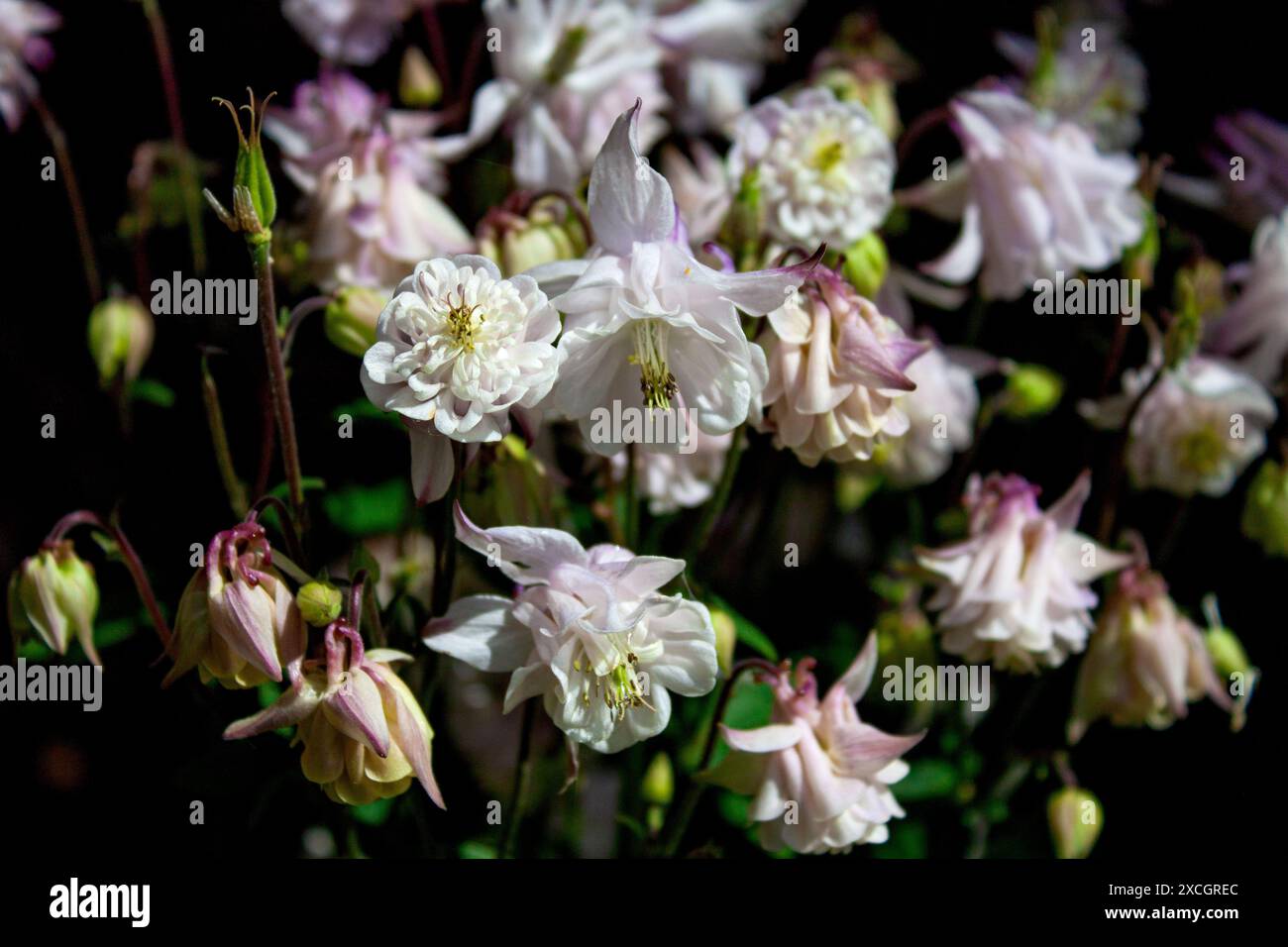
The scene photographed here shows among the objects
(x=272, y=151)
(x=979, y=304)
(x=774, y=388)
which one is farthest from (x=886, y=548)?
(x=272, y=151)

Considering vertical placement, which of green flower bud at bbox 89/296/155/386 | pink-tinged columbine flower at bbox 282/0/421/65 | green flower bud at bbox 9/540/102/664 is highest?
pink-tinged columbine flower at bbox 282/0/421/65

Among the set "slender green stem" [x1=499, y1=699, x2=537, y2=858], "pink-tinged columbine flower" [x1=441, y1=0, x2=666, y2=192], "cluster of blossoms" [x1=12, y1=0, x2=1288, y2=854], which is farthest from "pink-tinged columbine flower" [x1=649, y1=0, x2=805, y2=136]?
"slender green stem" [x1=499, y1=699, x2=537, y2=858]

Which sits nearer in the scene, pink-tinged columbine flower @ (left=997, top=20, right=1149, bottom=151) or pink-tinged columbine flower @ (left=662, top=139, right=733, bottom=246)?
pink-tinged columbine flower @ (left=662, top=139, right=733, bottom=246)

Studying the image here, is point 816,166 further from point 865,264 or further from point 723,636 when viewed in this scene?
point 723,636

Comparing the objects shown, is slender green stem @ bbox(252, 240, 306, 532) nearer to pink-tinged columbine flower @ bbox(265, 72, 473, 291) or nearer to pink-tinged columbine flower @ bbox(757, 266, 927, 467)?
pink-tinged columbine flower @ bbox(265, 72, 473, 291)

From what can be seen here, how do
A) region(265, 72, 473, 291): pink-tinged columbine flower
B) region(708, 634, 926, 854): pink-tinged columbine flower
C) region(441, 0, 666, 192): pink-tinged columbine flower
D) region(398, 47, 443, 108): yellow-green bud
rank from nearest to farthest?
region(708, 634, 926, 854): pink-tinged columbine flower, region(265, 72, 473, 291): pink-tinged columbine flower, region(441, 0, 666, 192): pink-tinged columbine flower, region(398, 47, 443, 108): yellow-green bud

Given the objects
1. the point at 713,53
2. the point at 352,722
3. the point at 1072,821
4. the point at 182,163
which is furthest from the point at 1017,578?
the point at 182,163
